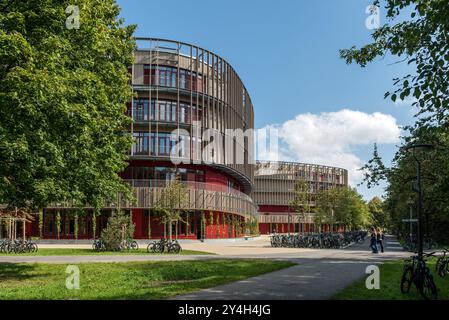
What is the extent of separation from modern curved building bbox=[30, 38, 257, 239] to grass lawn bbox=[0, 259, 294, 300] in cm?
2889

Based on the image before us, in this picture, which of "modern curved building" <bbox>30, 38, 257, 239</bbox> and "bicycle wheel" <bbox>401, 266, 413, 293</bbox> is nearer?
"bicycle wheel" <bbox>401, 266, 413, 293</bbox>

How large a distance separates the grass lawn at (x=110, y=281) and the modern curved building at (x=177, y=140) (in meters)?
28.9

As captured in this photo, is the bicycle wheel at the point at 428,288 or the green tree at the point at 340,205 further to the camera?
the green tree at the point at 340,205

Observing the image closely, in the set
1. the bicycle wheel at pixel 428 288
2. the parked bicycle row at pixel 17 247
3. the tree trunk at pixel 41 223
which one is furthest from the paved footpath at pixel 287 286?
the tree trunk at pixel 41 223

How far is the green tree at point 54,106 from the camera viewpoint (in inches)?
483

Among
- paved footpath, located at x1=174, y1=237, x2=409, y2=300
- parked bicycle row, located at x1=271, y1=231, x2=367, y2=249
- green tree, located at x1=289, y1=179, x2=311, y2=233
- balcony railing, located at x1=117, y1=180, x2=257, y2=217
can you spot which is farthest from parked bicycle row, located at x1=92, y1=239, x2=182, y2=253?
green tree, located at x1=289, y1=179, x2=311, y2=233

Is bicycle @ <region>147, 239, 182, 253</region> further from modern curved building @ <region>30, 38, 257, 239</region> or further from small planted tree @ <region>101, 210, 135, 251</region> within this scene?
modern curved building @ <region>30, 38, 257, 239</region>

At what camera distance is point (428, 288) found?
10.8 m

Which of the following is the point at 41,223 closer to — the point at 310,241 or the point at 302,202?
the point at 310,241

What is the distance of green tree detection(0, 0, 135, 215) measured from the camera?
1227cm

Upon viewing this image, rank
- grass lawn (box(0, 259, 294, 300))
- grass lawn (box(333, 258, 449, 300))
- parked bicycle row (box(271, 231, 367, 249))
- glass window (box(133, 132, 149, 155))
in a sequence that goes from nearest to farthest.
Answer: grass lawn (box(333, 258, 449, 300)), grass lawn (box(0, 259, 294, 300)), parked bicycle row (box(271, 231, 367, 249)), glass window (box(133, 132, 149, 155))

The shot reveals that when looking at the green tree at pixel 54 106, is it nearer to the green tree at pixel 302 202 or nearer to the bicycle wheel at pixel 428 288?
the bicycle wheel at pixel 428 288

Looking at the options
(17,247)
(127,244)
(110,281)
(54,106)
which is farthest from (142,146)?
(54,106)

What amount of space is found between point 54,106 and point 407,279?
402 inches
